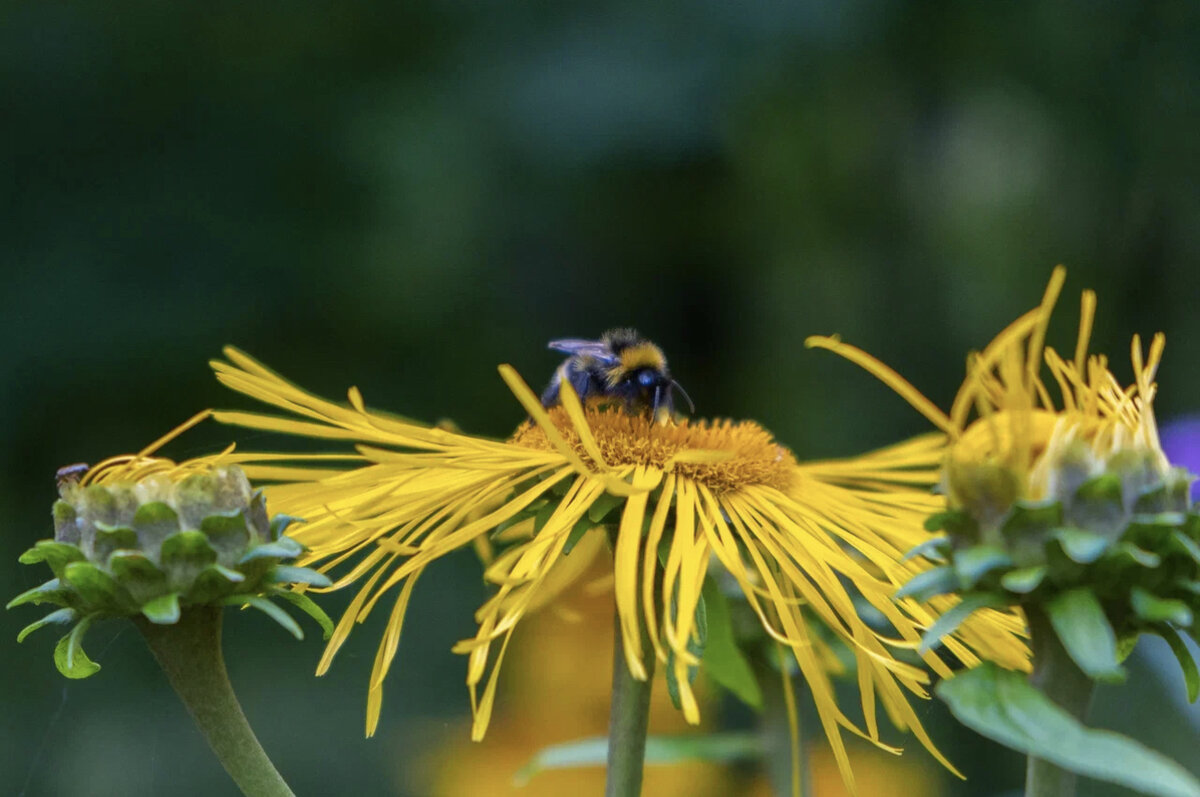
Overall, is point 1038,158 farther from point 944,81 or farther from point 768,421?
point 768,421

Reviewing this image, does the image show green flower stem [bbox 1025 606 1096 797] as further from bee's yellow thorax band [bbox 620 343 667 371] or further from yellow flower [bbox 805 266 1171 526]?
bee's yellow thorax band [bbox 620 343 667 371]

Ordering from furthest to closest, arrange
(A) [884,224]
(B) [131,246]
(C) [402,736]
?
1. (A) [884,224]
2. (B) [131,246]
3. (C) [402,736]

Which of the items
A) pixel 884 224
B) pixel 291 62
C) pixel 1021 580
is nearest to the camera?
pixel 1021 580

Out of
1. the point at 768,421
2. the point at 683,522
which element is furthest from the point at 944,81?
the point at 683,522

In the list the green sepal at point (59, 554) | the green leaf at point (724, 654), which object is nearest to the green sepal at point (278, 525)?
the green sepal at point (59, 554)

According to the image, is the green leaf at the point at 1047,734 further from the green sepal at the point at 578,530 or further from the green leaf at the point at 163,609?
the green leaf at the point at 163,609

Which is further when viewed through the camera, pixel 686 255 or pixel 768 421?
pixel 686 255

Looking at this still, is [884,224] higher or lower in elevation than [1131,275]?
higher

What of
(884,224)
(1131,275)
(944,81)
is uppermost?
(944,81)
